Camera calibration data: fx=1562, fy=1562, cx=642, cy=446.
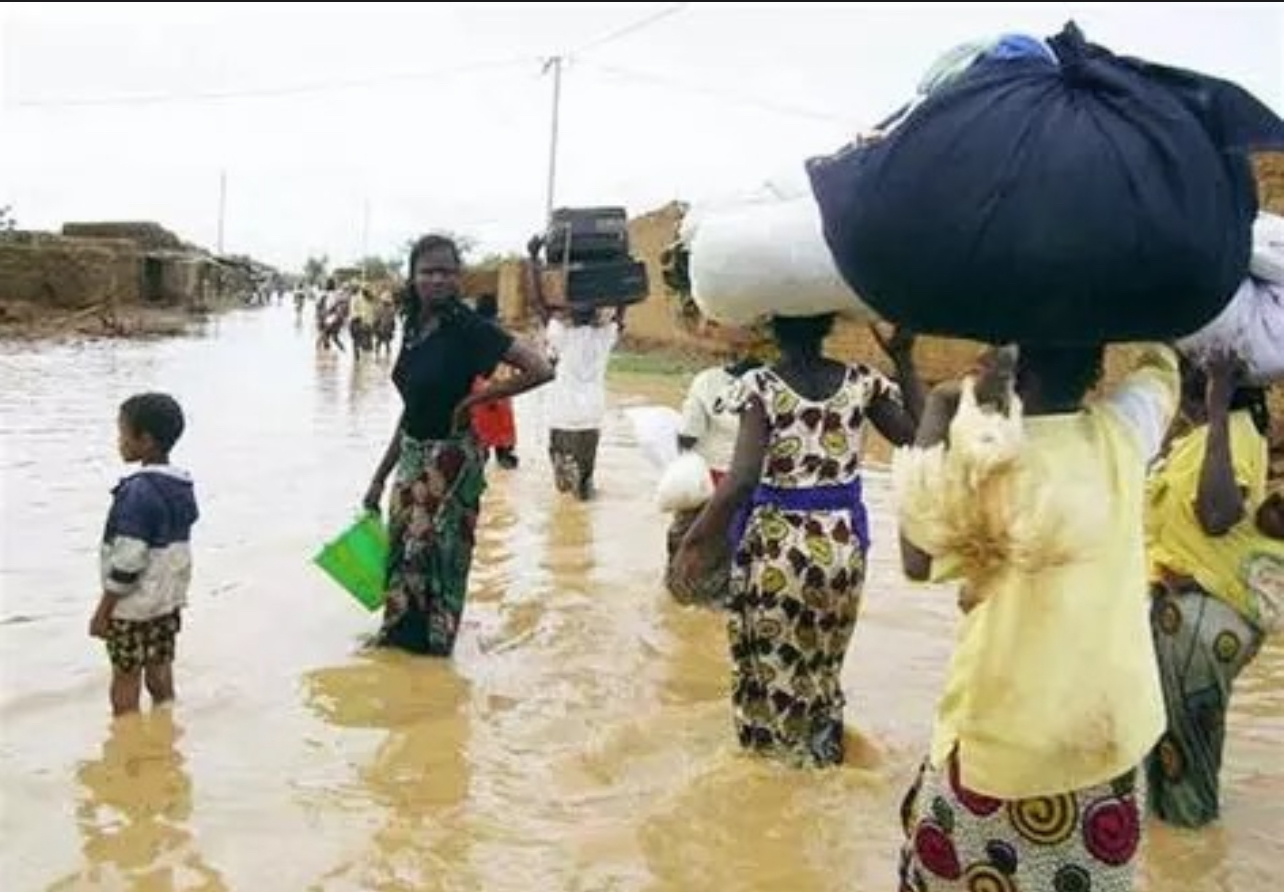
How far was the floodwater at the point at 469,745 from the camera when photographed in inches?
168

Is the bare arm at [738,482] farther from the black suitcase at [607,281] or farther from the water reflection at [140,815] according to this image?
the black suitcase at [607,281]

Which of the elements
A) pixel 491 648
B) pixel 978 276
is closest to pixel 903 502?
pixel 978 276

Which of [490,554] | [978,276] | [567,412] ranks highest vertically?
[978,276]

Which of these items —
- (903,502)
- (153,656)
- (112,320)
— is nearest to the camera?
(903,502)

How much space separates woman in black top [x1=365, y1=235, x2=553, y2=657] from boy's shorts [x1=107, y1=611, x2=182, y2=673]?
1.17 metres

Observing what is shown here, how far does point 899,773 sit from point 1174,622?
3.62 feet

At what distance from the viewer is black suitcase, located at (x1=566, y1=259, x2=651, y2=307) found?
10.5 metres

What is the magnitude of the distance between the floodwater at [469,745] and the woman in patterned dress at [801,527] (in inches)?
10.4

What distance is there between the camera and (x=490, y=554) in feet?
30.2

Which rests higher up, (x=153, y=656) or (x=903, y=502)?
(x=903, y=502)

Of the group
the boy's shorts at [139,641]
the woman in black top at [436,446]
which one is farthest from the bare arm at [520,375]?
the boy's shorts at [139,641]

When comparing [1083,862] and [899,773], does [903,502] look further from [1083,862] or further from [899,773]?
[899,773]

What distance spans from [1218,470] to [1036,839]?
1627 millimetres

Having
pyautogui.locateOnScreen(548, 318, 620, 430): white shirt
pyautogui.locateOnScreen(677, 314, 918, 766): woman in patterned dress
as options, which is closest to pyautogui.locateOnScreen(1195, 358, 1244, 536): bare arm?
pyautogui.locateOnScreen(677, 314, 918, 766): woman in patterned dress
